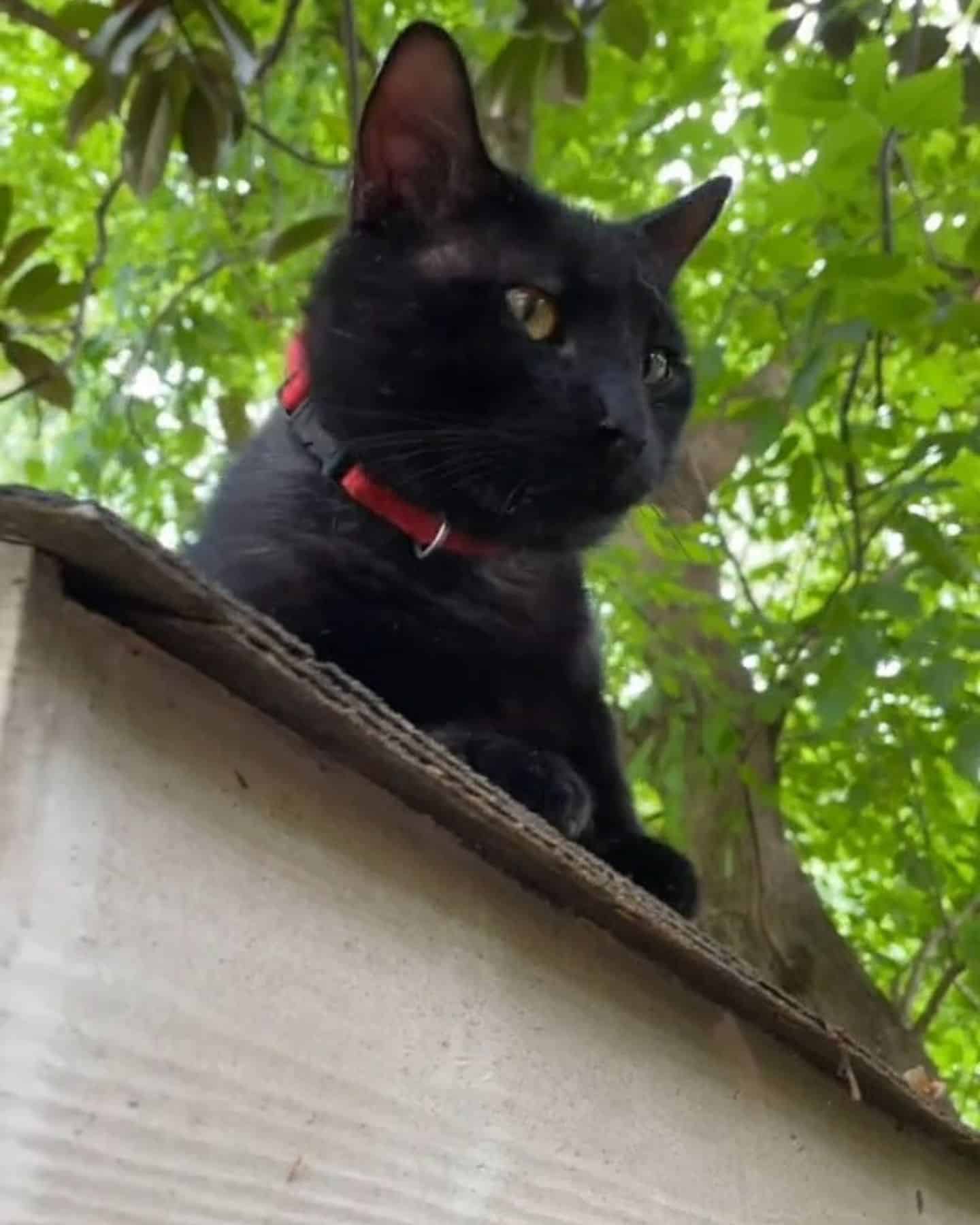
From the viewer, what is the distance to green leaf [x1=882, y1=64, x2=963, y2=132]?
1.21 meters

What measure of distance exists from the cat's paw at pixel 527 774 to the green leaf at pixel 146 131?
2.56 feet

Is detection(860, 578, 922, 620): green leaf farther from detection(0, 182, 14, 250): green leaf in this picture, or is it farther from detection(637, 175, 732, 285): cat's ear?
detection(0, 182, 14, 250): green leaf

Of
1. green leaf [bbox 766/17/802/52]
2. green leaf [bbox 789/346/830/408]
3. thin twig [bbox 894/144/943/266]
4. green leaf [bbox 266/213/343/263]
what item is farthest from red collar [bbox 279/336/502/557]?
green leaf [bbox 766/17/802/52]

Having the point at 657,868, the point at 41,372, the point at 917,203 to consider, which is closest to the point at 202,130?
the point at 41,372

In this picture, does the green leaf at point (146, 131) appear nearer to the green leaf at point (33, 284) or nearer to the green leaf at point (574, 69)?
the green leaf at point (33, 284)

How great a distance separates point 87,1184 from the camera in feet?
1.38

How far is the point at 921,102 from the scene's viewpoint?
3.99 ft

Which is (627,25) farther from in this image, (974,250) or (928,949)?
(928,949)

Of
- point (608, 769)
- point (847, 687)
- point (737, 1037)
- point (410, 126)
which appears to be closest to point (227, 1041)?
point (737, 1037)

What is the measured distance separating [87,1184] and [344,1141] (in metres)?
0.13

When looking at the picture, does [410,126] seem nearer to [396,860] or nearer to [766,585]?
[396,860]

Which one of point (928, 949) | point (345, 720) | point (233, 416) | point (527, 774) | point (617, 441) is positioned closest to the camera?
point (345, 720)

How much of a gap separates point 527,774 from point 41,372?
2.77 feet

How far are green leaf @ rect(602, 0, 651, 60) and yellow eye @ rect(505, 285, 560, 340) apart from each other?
683 mm
